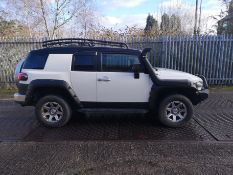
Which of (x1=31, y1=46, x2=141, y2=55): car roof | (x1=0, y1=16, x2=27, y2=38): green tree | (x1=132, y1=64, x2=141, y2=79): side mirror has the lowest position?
(x1=132, y1=64, x2=141, y2=79): side mirror

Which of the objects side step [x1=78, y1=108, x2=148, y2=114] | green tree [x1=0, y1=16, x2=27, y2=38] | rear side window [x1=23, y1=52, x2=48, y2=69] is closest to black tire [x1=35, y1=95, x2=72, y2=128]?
side step [x1=78, y1=108, x2=148, y2=114]

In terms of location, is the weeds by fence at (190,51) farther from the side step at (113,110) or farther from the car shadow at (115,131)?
the side step at (113,110)

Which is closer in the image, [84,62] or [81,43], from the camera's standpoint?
[84,62]

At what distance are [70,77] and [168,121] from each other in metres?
2.38

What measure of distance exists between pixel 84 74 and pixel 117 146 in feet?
6.05

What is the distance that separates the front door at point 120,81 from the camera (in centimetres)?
571

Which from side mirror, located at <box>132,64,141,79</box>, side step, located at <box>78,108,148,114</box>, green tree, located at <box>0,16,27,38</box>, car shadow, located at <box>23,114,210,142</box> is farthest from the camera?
green tree, located at <box>0,16,27,38</box>

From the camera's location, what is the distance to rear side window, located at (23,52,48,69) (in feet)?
19.2

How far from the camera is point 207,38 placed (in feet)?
35.7

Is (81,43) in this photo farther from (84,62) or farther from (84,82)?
(84,82)

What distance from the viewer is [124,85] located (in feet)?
18.8

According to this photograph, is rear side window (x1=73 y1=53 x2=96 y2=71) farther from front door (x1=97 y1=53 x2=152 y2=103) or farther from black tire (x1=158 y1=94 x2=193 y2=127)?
black tire (x1=158 y1=94 x2=193 y2=127)

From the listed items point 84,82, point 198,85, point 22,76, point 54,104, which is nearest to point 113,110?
point 84,82

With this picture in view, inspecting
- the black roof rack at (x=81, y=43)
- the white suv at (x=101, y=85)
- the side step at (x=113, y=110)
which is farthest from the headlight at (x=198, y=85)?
the black roof rack at (x=81, y=43)
